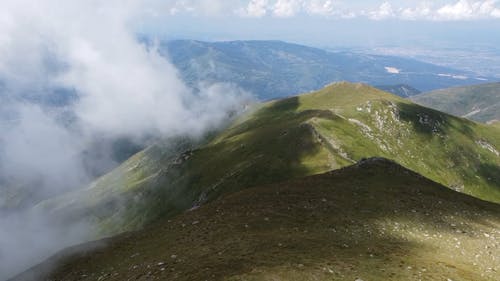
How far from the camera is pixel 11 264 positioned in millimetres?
172500

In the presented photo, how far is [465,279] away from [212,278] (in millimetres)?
18180

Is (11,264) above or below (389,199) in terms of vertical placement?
below

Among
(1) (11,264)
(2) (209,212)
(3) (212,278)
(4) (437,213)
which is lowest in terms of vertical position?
(1) (11,264)

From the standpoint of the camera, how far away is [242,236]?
38.9 meters

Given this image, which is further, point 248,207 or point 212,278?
point 248,207

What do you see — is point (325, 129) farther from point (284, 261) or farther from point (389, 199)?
point (284, 261)

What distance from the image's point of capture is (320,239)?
37.1m

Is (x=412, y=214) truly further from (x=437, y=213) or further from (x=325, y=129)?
(x=325, y=129)

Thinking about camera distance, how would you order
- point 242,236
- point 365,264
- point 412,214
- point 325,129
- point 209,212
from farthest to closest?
point 325,129 < point 209,212 < point 412,214 < point 242,236 < point 365,264

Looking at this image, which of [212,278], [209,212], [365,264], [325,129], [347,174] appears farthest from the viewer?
[325,129]

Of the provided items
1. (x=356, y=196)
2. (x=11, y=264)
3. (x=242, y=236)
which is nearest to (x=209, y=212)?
(x=242, y=236)

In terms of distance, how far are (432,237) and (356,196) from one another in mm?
12572

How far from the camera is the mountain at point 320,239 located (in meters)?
30.8

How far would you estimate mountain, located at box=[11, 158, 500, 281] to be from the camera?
30.8m
